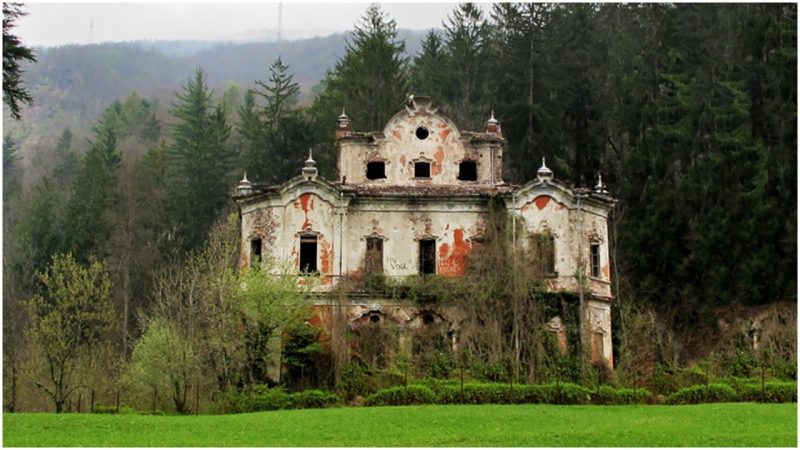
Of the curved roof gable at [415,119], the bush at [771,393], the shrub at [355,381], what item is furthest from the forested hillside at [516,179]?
the curved roof gable at [415,119]

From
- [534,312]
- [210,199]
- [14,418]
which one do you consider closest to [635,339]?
[534,312]

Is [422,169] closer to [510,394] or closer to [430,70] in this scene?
[510,394]

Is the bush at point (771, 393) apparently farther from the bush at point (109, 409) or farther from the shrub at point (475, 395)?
the bush at point (109, 409)

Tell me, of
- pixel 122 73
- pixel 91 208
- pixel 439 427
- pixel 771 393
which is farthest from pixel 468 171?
pixel 122 73

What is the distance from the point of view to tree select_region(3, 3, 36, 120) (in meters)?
25.4

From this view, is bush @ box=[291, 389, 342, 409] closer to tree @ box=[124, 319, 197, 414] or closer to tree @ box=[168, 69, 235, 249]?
tree @ box=[124, 319, 197, 414]

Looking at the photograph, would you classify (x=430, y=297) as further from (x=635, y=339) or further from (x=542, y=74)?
(x=542, y=74)

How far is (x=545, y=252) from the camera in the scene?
3656cm

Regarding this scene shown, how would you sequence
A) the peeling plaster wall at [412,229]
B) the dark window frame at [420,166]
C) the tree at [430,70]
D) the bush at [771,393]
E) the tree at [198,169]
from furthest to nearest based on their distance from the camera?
the tree at [198,169] < the tree at [430,70] < the dark window frame at [420,166] < the peeling plaster wall at [412,229] < the bush at [771,393]

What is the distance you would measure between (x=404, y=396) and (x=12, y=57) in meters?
12.5

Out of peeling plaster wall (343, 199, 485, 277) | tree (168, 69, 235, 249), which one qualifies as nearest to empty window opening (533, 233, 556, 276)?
peeling plaster wall (343, 199, 485, 277)

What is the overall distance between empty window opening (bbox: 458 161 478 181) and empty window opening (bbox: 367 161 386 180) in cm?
258

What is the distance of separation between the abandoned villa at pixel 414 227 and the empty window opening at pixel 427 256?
0.10ft

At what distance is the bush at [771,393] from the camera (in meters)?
29.9
